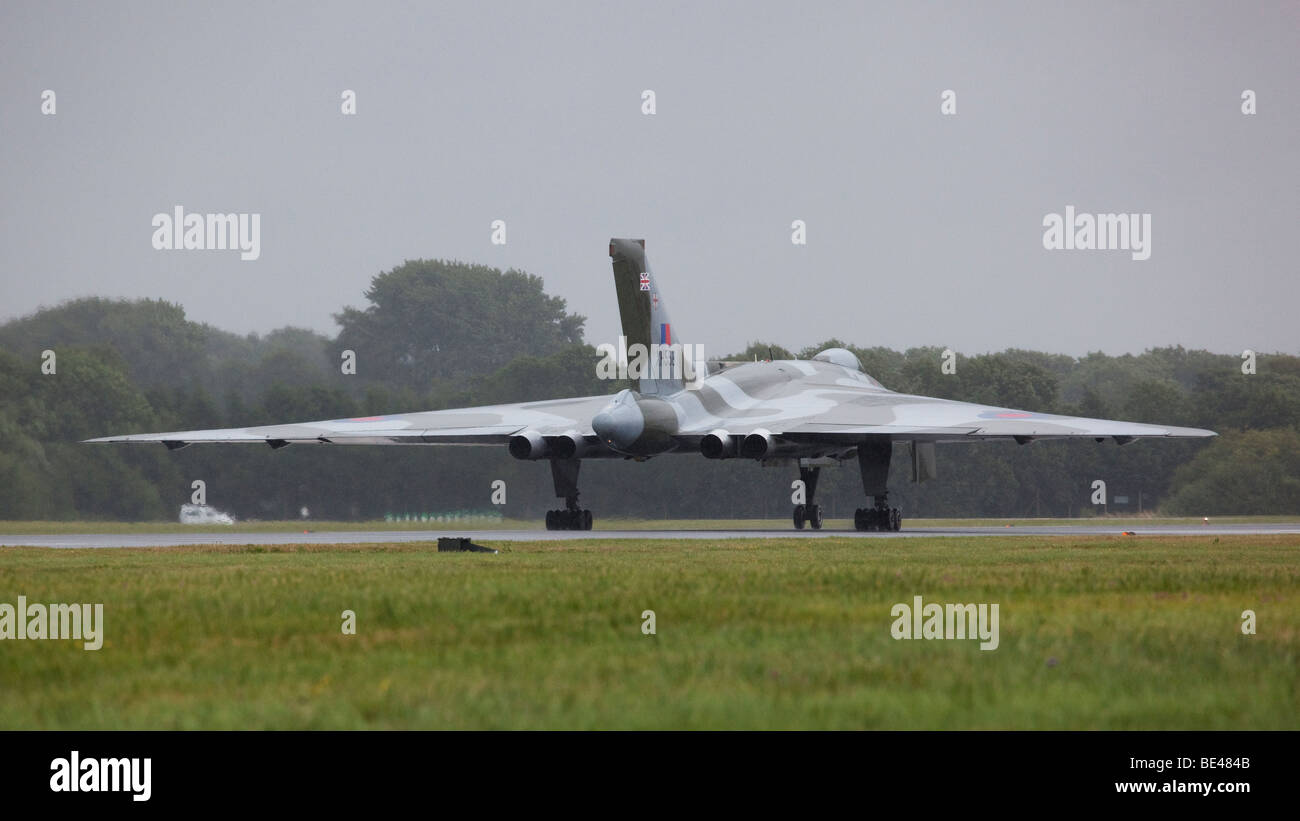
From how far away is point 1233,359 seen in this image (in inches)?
3460

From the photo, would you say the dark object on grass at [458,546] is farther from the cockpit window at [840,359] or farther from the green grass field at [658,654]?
the cockpit window at [840,359]

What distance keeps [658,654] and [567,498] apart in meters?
33.7

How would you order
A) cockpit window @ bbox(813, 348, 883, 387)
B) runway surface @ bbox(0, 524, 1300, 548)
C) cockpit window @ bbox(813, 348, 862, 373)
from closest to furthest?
runway surface @ bbox(0, 524, 1300, 548) → cockpit window @ bbox(813, 348, 883, 387) → cockpit window @ bbox(813, 348, 862, 373)

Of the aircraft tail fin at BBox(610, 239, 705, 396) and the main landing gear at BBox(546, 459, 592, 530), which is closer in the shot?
the aircraft tail fin at BBox(610, 239, 705, 396)

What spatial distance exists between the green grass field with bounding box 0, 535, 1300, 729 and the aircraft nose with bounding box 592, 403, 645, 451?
2080 centimetres

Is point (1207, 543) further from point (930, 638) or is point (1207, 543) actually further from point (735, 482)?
point (735, 482)

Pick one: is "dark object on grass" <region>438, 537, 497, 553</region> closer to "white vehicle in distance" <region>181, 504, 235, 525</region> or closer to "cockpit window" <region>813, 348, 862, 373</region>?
"cockpit window" <region>813, 348, 862, 373</region>

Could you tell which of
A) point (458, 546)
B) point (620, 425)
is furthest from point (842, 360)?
point (458, 546)

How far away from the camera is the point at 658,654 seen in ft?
28.6

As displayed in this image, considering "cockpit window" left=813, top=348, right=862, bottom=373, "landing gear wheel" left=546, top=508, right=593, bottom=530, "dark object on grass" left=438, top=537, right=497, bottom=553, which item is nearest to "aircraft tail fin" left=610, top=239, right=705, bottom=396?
"landing gear wheel" left=546, top=508, right=593, bottom=530

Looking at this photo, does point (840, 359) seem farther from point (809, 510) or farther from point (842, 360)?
point (809, 510)

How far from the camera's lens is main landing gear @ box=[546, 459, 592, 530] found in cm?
4159

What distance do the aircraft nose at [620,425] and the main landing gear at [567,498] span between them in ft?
12.7
